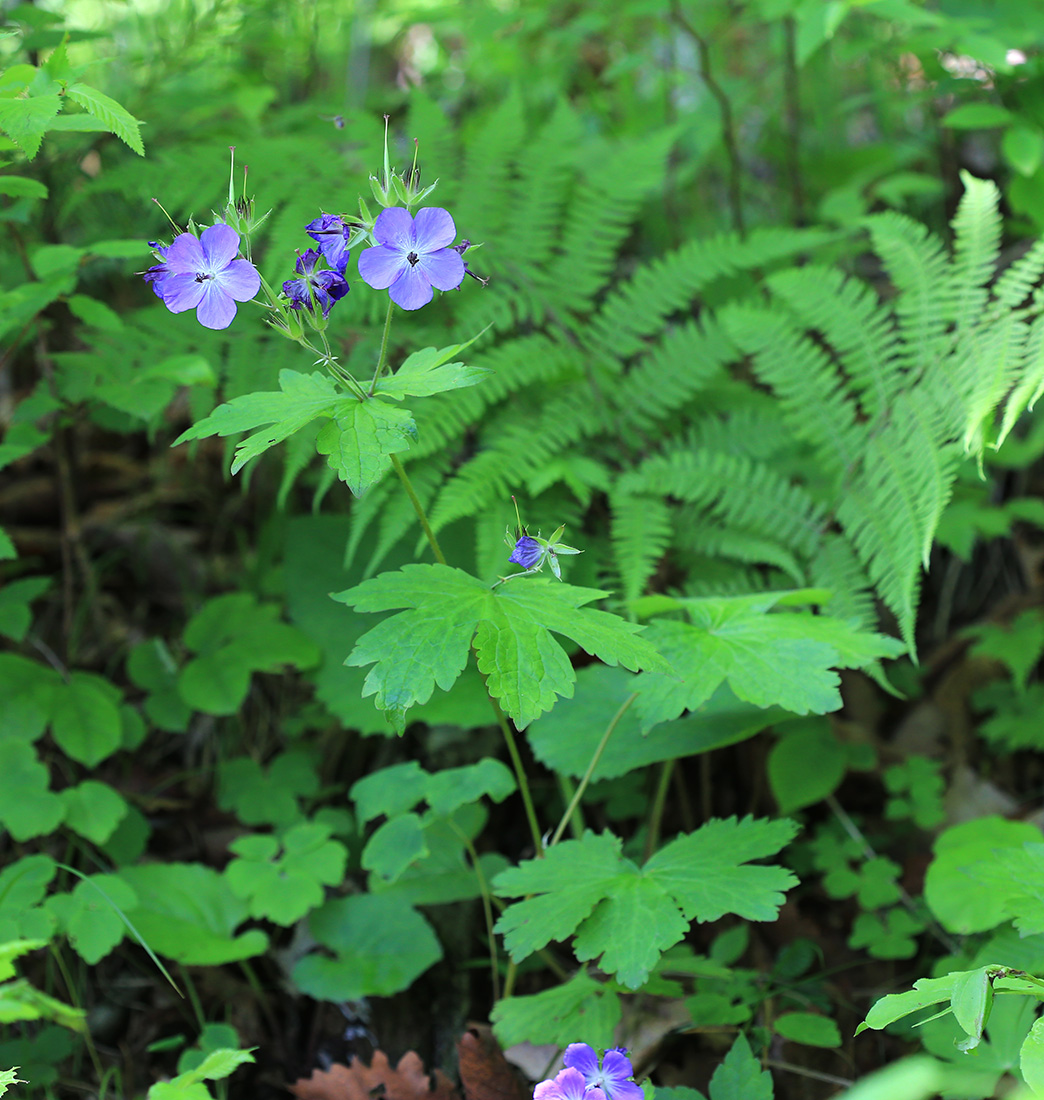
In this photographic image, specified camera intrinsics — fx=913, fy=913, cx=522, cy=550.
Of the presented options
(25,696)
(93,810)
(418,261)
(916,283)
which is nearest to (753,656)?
(418,261)

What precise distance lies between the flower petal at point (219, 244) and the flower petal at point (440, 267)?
0.80 ft

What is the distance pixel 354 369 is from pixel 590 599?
3.46ft

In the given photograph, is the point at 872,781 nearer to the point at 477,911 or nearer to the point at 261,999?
the point at 477,911

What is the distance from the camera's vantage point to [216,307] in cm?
123

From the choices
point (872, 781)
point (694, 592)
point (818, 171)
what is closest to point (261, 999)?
point (694, 592)

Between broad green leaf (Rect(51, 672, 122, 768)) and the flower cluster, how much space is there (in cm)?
133

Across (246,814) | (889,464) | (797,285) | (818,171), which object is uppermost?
(818,171)

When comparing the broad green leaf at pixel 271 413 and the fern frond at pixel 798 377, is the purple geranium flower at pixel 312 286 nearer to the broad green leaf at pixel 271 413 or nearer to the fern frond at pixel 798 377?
the broad green leaf at pixel 271 413

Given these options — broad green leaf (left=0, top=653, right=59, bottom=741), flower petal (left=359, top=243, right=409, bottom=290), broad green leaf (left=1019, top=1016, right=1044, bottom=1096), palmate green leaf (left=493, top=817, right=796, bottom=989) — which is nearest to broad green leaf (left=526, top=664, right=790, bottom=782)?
palmate green leaf (left=493, top=817, right=796, bottom=989)

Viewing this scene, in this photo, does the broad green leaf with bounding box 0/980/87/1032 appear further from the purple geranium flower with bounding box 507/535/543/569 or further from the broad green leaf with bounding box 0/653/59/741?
the broad green leaf with bounding box 0/653/59/741

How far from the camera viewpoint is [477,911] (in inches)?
81.3

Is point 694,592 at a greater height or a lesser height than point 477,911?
greater

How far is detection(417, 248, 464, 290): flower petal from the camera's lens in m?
1.23

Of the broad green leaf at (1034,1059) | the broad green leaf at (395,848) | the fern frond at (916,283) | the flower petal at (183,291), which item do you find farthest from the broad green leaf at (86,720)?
the fern frond at (916,283)
